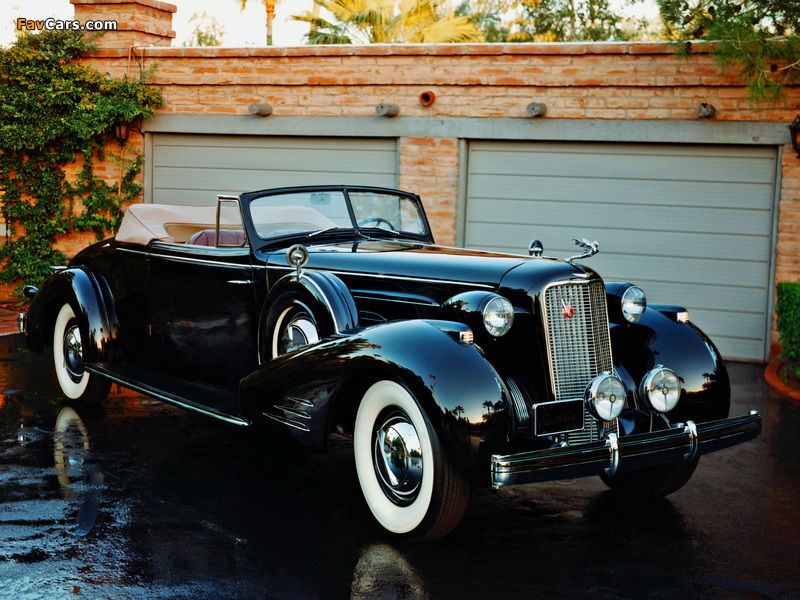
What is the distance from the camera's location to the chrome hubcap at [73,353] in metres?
6.26

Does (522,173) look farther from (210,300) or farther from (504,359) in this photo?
(504,359)

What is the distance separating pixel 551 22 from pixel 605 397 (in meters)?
26.8

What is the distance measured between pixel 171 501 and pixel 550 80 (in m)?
7.08

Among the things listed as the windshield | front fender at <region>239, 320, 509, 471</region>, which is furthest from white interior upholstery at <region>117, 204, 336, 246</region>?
front fender at <region>239, 320, 509, 471</region>

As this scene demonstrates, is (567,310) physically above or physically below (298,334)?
above

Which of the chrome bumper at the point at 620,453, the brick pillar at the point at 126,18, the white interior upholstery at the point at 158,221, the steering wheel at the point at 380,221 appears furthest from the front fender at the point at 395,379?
the brick pillar at the point at 126,18

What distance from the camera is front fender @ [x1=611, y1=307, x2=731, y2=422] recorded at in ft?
14.3

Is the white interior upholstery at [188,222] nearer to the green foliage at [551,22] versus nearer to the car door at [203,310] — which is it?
the car door at [203,310]

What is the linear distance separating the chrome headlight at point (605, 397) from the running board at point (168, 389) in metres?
1.75

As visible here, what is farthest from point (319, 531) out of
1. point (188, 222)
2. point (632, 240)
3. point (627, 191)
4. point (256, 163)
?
point (256, 163)

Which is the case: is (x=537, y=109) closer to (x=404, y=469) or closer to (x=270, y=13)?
(x=404, y=469)

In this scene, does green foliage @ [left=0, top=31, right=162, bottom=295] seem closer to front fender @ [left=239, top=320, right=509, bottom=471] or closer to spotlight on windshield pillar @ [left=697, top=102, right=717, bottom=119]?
spotlight on windshield pillar @ [left=697, top=102, right=717, bottom=119]

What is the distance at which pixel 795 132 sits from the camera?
8766mm

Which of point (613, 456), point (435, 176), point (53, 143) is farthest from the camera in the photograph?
point (53, 143)
